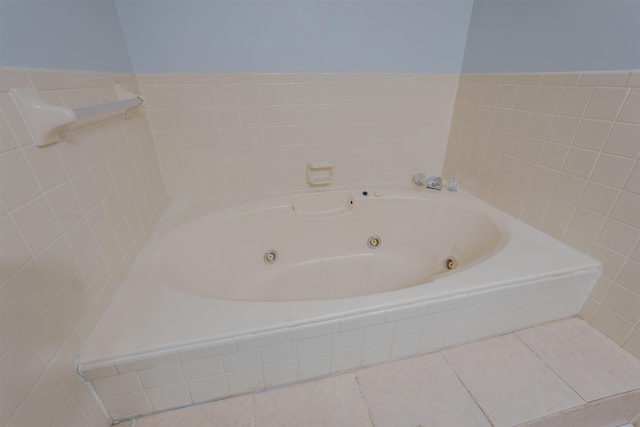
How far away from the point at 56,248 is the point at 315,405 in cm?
76

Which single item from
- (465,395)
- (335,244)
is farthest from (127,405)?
(335,244)

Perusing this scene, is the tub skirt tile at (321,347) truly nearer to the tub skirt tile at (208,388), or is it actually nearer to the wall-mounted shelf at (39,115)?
the tub skirt tile at (208,388)

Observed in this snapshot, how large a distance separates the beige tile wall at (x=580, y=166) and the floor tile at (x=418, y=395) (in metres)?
0.63

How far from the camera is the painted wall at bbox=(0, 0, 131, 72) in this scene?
1.76 ft

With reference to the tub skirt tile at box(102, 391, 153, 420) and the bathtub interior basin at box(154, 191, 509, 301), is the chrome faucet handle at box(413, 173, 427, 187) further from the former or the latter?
the tub skirt tile at box(102, 391, 153, 420)

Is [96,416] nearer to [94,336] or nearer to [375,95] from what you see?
[94,336]

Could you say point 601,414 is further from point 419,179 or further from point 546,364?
point 419,179

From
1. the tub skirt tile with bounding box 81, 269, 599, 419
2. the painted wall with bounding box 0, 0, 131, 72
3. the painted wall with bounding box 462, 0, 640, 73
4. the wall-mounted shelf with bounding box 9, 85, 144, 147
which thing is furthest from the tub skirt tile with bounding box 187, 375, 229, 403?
the painted wall with bounding box 462, 0, 640, 73

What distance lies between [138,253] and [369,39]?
1.34m

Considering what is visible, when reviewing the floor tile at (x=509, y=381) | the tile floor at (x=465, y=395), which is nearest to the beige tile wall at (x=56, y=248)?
the tile floor at (x=465, y=395)

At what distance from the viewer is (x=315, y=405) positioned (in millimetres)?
791

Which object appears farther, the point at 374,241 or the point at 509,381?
the point at 374,241

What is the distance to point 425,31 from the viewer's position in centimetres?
132

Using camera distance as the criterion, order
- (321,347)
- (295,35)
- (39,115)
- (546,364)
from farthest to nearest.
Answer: (295,35) < (546,364) < (321,347) < (39,115)
